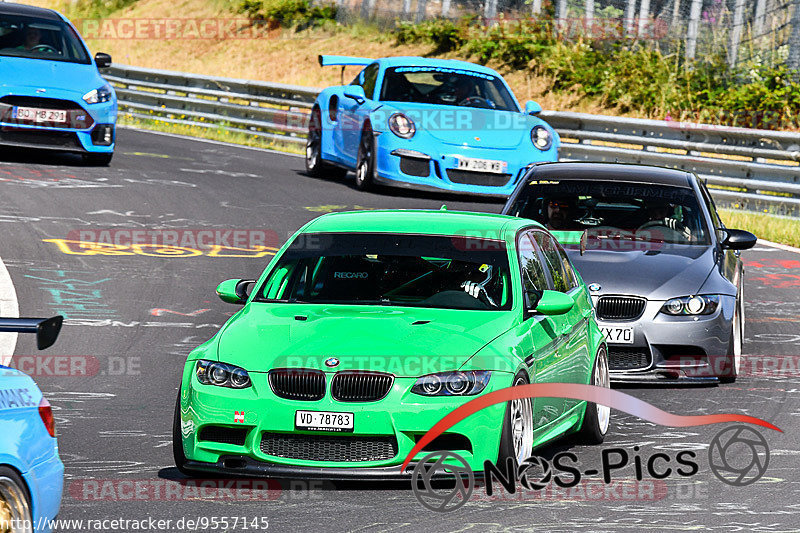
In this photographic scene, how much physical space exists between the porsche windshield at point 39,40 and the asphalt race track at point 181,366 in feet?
4.86

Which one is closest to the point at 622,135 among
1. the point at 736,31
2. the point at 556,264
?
the point at 736,31

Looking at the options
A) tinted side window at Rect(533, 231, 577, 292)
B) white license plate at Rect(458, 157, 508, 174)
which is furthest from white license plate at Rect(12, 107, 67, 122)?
tinted side window at Rect(533, 231, 577, 292)

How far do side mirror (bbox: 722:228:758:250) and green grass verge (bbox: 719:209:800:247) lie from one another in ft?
23.8

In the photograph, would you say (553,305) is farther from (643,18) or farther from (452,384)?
(643,18)

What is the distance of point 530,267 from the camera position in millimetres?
8562

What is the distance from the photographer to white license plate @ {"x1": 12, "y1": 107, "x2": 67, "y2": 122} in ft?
61.8

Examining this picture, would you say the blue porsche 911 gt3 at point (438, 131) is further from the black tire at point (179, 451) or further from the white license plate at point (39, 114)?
the black tire at point (179, 451)

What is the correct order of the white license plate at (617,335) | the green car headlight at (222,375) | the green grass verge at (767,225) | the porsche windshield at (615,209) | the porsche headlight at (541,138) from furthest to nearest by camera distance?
the porsche headlight at (541,138), the green grass verge at (767,225), the porsche windshield at (615,209), the white license plate at (617,335), the green car headlight at (222,375)

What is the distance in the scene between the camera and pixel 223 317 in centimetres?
1230

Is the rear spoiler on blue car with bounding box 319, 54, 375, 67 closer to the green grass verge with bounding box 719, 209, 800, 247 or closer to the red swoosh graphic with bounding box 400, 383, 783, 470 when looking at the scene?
the green grass verge with bounding box 719, 209, 800, 247

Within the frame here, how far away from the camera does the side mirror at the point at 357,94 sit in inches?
781

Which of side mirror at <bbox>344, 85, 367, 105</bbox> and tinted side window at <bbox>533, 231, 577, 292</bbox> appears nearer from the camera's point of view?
tinted side window at <bbox>533, 231, 577, 292</bbox>

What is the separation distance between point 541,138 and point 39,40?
6.85 metres

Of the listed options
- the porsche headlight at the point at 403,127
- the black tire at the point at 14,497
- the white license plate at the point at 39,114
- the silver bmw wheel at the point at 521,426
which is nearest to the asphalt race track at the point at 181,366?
the silver bmw wheel at the point at 521,426
